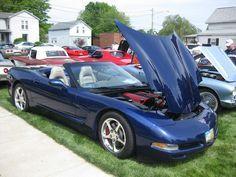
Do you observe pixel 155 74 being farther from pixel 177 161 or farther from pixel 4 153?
pixel 4 153

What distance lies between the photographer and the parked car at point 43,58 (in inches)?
415

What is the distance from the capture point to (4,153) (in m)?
4.57

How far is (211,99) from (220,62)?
96 cm

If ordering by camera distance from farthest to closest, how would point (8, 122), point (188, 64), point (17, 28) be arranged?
point (17, 28) → point (8, 122) → point (188, 64)

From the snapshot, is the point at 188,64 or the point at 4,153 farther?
the point at 188,64

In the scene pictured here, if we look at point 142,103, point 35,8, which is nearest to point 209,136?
point 142,103

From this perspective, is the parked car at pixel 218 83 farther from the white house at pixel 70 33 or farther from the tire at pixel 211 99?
the white house at pixel 70 33

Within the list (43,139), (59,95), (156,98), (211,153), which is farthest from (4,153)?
(211,153)

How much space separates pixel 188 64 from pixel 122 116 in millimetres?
1501

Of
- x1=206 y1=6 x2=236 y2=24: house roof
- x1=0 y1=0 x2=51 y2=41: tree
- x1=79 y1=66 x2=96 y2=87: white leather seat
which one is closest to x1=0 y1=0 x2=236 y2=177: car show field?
x1=79 y1=66 x2=96 y2=87: white leather seat

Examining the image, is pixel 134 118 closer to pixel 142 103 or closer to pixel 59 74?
pixel 142 103

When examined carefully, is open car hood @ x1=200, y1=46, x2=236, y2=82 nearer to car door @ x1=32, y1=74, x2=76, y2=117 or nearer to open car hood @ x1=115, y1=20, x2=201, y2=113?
open car hood @ x1=115, y1=20, x2=201, y2=113

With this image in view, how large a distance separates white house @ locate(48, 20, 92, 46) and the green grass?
181 ft

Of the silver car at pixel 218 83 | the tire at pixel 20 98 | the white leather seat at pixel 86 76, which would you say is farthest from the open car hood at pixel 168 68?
the tire at pixel 20 98
